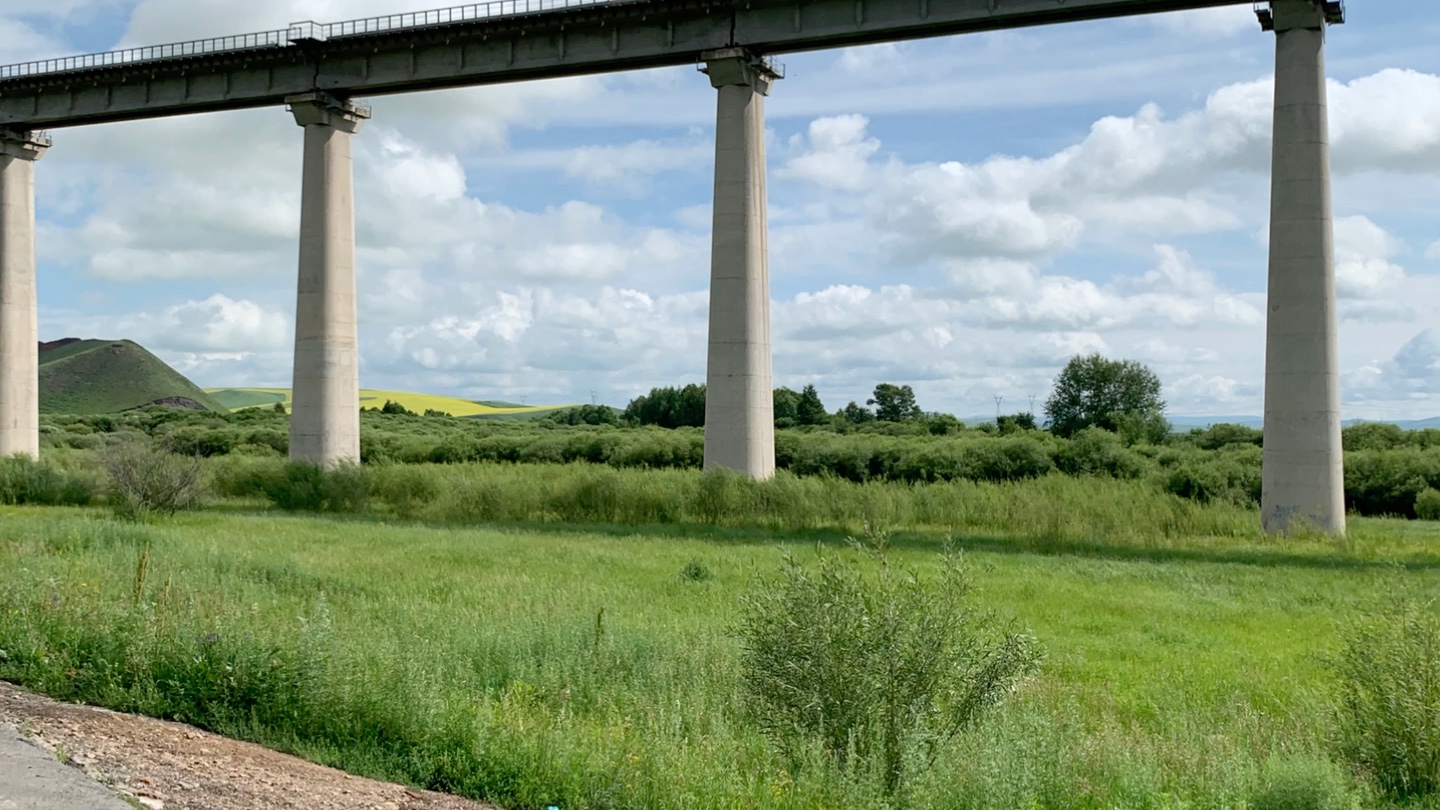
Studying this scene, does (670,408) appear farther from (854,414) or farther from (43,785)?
(43,785)

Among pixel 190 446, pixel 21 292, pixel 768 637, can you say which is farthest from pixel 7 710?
pixel 190 446

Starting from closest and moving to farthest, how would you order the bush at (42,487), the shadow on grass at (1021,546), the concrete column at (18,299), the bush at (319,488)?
the shadow on grass at (1021,546) → the bush at (319,488) → the bush at (42,487) → the concrete column at (18,299)

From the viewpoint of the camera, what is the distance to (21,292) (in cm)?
3944

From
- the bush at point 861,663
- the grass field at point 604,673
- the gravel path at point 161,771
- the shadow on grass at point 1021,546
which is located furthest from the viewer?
the shadow on grass at point 1021,546

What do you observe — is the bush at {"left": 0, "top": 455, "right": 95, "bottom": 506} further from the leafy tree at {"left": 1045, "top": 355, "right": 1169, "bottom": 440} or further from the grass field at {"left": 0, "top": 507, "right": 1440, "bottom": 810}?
the leafy tree at {"left": 1045, "top": 355, "right": 1169, "bottom": 440}

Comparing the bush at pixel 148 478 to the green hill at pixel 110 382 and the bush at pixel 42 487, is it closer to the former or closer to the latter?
the bush at pixel 42 487

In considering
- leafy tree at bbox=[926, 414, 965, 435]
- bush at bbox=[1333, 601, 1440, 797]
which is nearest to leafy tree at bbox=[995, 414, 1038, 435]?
leafy tree at bbox=[926, 414, 965, 435]

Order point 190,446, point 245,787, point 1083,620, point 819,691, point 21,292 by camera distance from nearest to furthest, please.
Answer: point 245,787, point 819,691, point 1083,620, point 21,292, point 190,446

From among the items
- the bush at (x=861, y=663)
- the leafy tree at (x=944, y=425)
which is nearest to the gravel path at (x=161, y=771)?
the bush at (x=861, y=663)

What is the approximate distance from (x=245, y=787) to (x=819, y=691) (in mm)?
3446

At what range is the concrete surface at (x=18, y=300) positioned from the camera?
39.0 m

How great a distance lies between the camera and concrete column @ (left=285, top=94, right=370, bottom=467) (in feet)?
110

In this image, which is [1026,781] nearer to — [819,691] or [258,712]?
[819,691]

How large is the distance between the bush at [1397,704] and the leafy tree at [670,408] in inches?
2664
